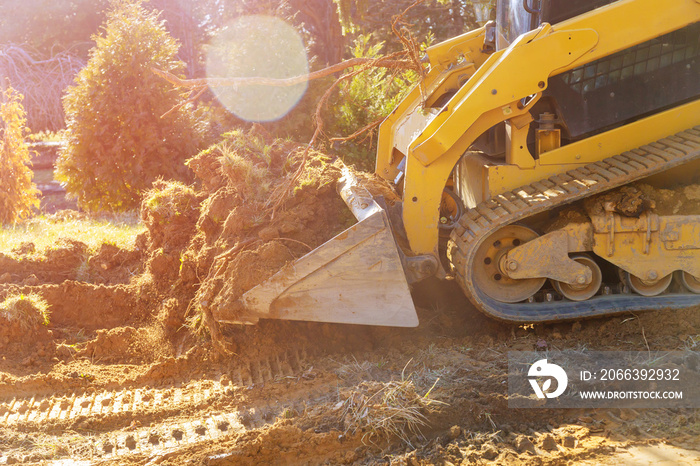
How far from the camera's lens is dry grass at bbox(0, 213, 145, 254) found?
6809mm

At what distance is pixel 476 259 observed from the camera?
476cm

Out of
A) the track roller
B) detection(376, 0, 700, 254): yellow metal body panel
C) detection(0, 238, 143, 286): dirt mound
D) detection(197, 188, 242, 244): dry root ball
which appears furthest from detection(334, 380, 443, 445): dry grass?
detection(0, 238, 143, 286): dirt mound

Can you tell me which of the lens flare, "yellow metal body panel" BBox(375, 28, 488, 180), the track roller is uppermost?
the lens flare

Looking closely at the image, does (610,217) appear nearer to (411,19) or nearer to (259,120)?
(259,120)

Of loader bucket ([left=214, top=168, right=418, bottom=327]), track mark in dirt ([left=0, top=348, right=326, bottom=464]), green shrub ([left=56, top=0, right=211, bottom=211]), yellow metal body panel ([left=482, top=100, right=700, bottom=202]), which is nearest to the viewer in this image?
track mark in dirt ([left=0, top=348, right=326, bottom=464])

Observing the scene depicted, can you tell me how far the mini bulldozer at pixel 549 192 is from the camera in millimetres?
4355

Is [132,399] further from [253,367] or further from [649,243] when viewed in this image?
[649,243]

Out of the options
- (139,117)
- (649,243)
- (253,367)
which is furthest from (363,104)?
(253,367)

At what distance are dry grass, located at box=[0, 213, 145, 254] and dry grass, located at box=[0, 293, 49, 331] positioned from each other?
4.76ft

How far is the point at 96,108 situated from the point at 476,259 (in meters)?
6.42

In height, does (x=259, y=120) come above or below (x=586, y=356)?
above

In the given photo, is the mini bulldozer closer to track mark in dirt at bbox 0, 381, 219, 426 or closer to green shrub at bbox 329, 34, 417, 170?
track mark in dirt at bbox 0, 381, 219, 426

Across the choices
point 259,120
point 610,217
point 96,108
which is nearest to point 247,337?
point 610,217

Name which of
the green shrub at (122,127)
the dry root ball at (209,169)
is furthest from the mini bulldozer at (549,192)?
the green shrub at (122,127)
